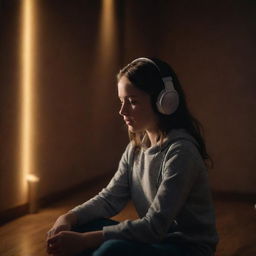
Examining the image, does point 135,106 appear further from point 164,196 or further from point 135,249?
point 135,249

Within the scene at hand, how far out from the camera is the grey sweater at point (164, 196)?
1327mm

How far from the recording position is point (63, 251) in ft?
4.34

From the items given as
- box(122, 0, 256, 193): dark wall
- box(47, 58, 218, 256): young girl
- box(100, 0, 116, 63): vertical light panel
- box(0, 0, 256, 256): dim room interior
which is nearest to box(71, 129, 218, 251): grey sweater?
box(47, 58, 218, 256): young girl

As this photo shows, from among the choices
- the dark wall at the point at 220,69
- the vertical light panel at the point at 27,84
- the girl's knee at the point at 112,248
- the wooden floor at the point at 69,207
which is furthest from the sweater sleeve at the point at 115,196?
the dark wall at the point at 220,69

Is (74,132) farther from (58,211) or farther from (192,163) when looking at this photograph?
(192,163)

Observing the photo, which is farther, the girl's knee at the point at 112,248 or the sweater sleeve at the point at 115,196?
the sweater sleeve at the point at 115,196

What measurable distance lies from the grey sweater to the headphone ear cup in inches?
3.1

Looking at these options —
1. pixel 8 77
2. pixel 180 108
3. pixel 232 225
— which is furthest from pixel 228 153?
pixel 180 108

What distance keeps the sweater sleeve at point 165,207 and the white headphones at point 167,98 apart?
15 cm

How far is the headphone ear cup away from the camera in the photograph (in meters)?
1.39

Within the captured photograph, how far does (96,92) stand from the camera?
391cm

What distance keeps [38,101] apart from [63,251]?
201 cm

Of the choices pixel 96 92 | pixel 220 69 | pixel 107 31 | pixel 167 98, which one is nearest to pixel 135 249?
pixel 167 98

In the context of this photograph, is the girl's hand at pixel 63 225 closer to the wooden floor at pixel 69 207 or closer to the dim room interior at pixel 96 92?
the wooden floor at pixel 69 207
